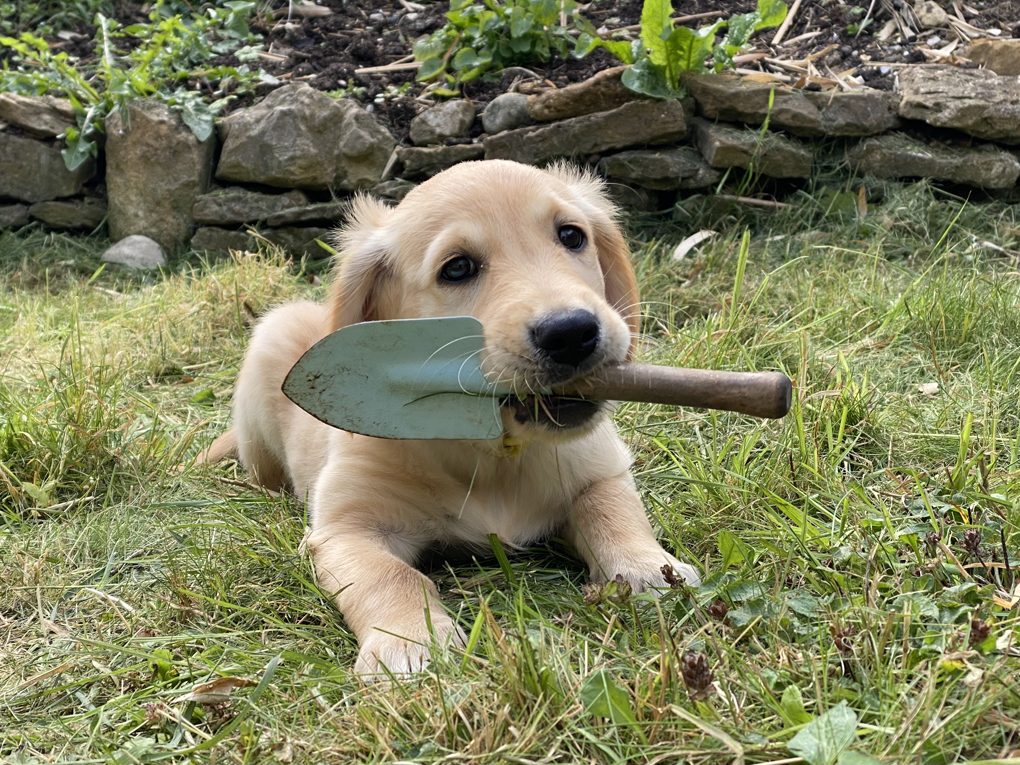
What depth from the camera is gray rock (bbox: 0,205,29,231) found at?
6.21 metres

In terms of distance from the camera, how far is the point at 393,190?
5.54m

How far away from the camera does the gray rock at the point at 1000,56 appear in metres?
5.68

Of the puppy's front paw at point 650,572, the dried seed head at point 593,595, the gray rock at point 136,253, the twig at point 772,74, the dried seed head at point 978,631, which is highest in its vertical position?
the dried seed head at point 978,631

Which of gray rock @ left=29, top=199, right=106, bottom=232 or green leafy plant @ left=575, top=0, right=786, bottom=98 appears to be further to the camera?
gray rock @ left=29, top=199, right=106, bottom=232

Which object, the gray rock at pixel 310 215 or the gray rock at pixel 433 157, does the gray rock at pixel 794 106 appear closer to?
the gray rock at pixel 433 157

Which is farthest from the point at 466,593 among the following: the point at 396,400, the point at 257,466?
the point at 257,466

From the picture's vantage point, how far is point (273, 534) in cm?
269

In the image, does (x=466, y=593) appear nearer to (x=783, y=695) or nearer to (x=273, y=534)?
(x=273, y=534)

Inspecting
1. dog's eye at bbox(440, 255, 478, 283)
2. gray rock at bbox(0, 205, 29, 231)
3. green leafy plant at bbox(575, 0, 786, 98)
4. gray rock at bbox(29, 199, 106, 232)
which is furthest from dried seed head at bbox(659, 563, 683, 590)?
gray rock at bbox(0, 205, 29, 231)

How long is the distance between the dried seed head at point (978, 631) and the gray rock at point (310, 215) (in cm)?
459

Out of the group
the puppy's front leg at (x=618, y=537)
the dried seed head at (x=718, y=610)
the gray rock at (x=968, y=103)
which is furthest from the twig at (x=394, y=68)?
the dried seed head at (x=718, y=610)

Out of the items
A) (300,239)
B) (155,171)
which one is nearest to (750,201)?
(300,239)

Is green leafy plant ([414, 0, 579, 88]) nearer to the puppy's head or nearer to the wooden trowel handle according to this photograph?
the puppy's head

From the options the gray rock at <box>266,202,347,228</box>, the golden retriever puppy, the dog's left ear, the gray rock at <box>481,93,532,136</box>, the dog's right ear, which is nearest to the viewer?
the golden retriever puppy
